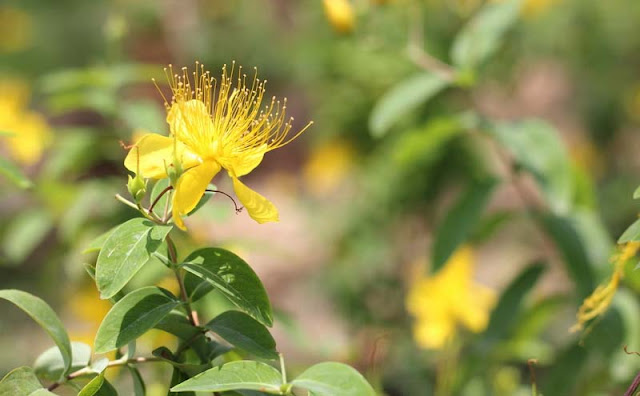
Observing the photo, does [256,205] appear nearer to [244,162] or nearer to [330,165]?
[244,162]

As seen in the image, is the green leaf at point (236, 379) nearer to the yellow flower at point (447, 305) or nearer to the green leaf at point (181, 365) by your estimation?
the green leaf at point (181, 365)

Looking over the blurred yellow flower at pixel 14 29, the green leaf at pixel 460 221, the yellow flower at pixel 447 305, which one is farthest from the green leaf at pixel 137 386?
the blurred yellow flower at pixel 14 29

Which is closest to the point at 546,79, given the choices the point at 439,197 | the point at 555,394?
the point at 439,197

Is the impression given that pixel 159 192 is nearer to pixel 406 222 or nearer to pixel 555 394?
pixel 555 394

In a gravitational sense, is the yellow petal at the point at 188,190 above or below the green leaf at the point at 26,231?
below

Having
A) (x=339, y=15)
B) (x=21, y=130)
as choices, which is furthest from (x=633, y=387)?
(x=21, y=130)

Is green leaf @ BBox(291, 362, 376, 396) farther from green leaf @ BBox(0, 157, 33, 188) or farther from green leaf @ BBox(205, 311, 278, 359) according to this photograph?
green leaf @ BBox(0, 157, 33, 188)

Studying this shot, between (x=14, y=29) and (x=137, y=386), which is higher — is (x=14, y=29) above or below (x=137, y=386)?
above
